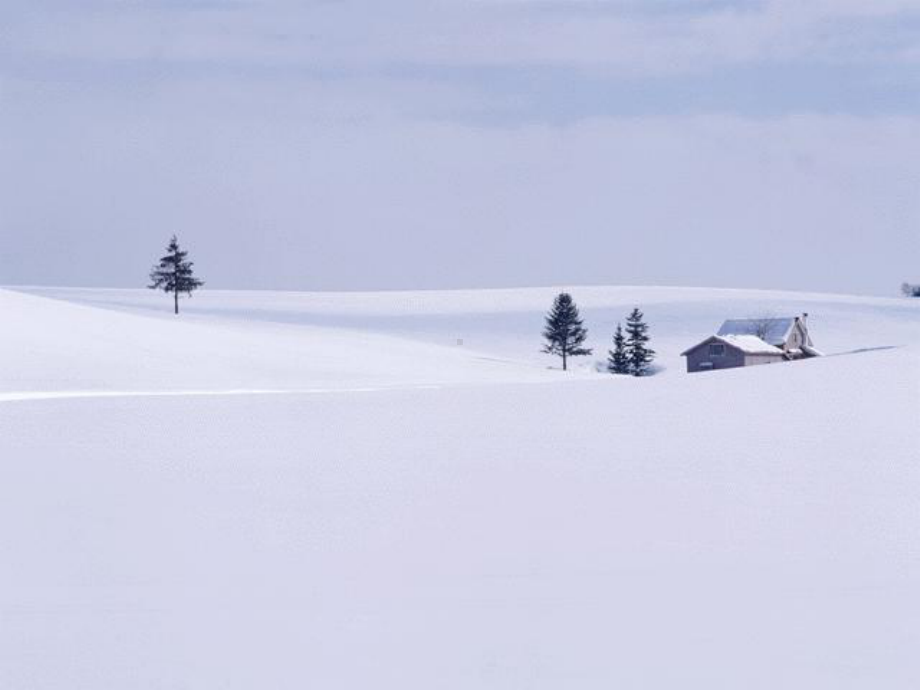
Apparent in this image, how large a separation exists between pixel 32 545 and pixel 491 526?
282 cm

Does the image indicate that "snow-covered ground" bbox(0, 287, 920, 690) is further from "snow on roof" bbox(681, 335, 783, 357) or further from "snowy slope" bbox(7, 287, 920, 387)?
"snow on roof" bbox(681, 335, 783, 357)

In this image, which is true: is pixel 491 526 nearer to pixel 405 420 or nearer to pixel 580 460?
pixel 580 460

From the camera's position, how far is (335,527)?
9.29 m

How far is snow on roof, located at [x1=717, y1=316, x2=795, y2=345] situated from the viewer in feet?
236

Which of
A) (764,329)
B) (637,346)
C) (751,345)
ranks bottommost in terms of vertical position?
(751,345)

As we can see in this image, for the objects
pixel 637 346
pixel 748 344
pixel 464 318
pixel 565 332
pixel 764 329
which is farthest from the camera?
pixel 464 318

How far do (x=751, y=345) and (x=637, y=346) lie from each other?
33.7ft

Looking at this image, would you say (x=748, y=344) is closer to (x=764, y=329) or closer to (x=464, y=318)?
(x=764, y=329)

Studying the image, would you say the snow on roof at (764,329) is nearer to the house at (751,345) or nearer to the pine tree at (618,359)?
the house at (751,345)

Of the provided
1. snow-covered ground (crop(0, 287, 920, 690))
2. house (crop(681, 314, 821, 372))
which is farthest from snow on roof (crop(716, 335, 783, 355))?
snow-covered ground (crop(0, 287, 920, 690))

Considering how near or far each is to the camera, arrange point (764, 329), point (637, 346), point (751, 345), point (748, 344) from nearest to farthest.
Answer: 1. point (751, 345)
2. point (748, 344)
3. point (764, 329)
4. point (637, 346)

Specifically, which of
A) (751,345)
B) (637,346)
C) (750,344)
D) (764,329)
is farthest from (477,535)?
(637,346)

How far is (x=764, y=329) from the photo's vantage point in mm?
72750

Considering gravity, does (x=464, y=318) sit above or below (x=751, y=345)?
above
